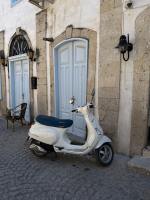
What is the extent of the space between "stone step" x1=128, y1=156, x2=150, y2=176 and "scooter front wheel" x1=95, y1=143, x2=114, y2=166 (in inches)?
16.5

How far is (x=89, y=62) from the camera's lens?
5082 mm

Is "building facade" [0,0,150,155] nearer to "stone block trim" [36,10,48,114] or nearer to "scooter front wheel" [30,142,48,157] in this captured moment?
"stone block trim" [36,10,48,114]

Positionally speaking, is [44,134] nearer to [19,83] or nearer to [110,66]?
[110,66]

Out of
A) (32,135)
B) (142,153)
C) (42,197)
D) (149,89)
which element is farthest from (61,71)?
(42,197)

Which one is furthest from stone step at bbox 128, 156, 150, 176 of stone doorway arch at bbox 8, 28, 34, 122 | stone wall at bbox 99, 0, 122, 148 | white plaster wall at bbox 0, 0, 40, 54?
white plaster wall at bbox 0, 0, 40, 54

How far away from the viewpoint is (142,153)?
13.8ft

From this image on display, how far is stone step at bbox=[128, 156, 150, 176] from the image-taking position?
12.2ft

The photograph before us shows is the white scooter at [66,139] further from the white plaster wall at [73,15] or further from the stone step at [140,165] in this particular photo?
the white plaster wall at [73,15]

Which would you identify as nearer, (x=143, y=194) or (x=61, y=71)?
(x=143, y=194)

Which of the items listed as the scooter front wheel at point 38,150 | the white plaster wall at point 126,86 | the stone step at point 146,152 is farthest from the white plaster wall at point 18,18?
the stone step at point 146,152

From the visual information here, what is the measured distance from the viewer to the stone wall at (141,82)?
3.99 m

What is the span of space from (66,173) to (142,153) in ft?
5.13

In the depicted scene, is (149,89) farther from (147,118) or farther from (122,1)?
(122,1)

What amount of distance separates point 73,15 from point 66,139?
3.17 meters
